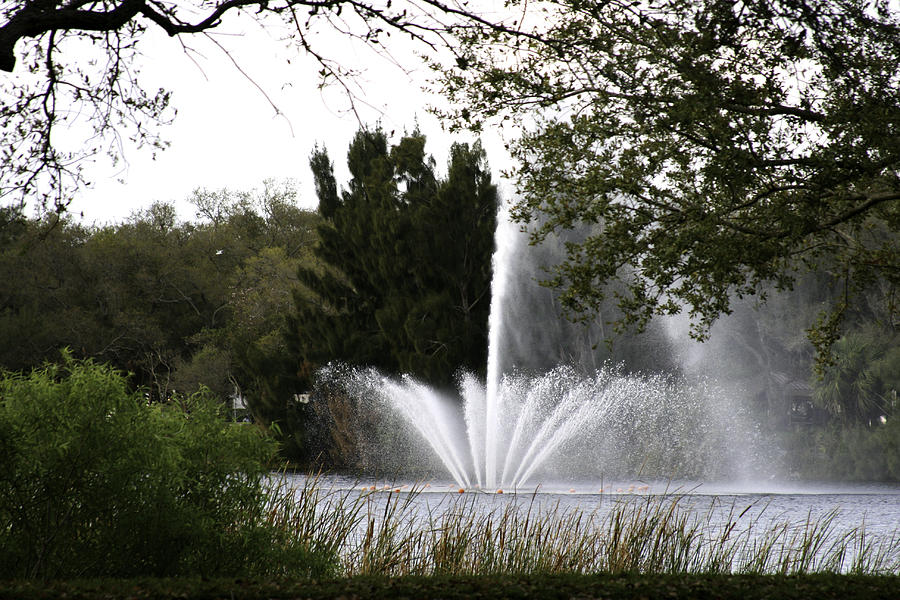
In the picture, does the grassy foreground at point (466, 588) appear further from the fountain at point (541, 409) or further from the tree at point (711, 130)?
the fountain at point (541, 409)

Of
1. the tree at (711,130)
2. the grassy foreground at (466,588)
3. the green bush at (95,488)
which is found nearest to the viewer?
the grassy foreground at (466,588)

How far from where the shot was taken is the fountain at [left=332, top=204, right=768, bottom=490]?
21.6 metres

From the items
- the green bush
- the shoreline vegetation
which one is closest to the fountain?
the shoreline vegetation

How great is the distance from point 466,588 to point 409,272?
795 inches

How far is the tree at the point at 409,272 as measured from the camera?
78.6 feet

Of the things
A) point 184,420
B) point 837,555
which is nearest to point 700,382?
point 837,555

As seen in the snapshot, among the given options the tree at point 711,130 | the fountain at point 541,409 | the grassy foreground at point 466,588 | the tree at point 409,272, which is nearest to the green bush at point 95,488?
the grassy foreground at point 466,588

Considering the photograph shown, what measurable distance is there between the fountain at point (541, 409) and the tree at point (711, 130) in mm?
10774

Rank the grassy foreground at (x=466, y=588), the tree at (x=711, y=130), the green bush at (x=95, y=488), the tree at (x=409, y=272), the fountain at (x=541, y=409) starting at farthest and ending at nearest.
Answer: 1. the tree at (x=409, y=272)
2. the fountain at (x=541, y=409)
3. the tree at (x=711, y=130)
4. the green bush at (x=95, y=488)
5. the grassy foreground at (x=466, y=588)

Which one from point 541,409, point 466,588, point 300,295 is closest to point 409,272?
point 300,295

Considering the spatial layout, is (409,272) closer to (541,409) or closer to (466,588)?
(541,409)

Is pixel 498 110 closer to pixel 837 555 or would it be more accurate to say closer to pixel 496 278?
pixel 837 555

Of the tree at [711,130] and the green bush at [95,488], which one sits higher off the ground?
the tree at [711,130]

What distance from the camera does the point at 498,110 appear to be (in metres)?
10.1
